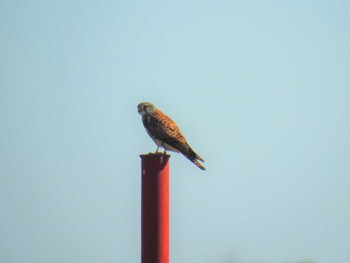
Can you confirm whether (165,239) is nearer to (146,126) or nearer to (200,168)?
(200,168)

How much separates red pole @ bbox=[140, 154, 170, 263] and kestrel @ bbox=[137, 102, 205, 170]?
3477 mm

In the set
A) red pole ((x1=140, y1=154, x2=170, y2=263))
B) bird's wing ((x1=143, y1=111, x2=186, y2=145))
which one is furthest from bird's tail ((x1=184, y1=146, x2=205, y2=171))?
red pole ((x1=140, y1=154, x2=170, y2=263))

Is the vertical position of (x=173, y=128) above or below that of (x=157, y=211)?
above

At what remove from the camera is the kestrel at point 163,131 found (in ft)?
44.1

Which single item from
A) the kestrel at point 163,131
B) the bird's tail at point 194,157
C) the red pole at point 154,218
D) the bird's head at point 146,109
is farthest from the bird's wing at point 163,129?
the red pole at point 154,218

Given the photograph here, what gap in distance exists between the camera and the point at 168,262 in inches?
368

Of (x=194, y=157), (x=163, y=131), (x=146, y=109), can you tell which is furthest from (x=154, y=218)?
(x=146, y=109)

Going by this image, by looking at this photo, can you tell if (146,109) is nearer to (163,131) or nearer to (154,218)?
(163,131)

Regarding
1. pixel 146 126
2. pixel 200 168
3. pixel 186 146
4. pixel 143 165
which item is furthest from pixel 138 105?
pixel 143 165

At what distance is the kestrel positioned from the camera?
44.1ft

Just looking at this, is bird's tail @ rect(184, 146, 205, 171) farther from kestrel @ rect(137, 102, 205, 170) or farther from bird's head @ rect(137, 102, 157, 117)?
bird's head @ rect(137, 102, 157, 117)

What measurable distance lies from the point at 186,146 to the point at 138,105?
85.6 inches

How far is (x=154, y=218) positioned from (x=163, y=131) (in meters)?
5.14

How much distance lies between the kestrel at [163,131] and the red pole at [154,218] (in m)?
3.48
